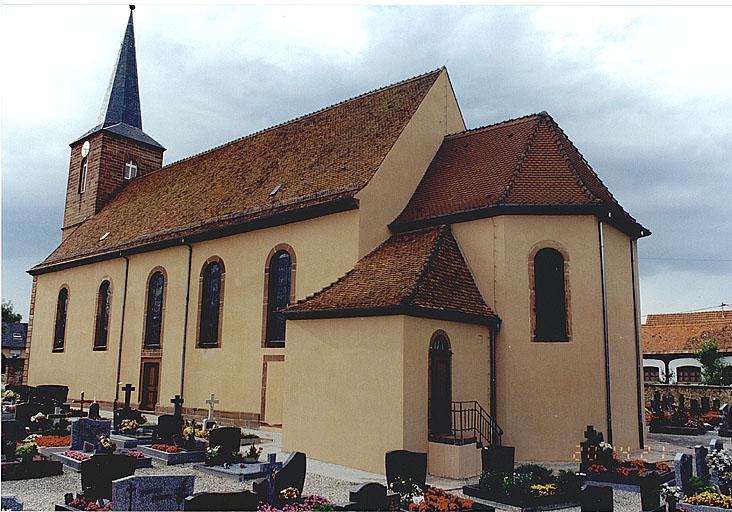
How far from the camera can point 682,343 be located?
37.4 metres

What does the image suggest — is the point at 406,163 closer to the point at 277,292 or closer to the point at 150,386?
the point at 277,292

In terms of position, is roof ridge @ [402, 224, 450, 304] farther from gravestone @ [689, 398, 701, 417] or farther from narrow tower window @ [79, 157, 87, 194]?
narrow tower window @ [79, 157, 87, 194]

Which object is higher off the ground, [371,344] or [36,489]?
[371,344]

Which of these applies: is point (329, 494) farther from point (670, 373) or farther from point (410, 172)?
point (670, 373)


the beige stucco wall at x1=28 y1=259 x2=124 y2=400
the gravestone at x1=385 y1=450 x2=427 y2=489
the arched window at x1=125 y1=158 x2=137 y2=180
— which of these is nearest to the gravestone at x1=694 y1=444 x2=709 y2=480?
the gravestone at x1=385 y1=450 x2=427 y2=489

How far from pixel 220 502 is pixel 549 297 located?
11039mm

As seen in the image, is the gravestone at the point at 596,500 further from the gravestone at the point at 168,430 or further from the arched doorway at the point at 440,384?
the gravestone at the point at 168,430

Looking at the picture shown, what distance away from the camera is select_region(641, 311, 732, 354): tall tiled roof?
36.5m

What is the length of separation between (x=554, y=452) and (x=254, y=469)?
24.3 feet

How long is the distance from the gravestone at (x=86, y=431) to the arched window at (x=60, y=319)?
52.6ft

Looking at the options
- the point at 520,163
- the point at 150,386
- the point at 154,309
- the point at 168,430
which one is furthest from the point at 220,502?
the point at 154,309

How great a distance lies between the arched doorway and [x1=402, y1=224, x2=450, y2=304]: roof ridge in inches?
45.7

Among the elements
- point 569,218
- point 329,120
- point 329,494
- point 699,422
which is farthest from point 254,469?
point 699,422

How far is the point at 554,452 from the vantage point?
15656mm
